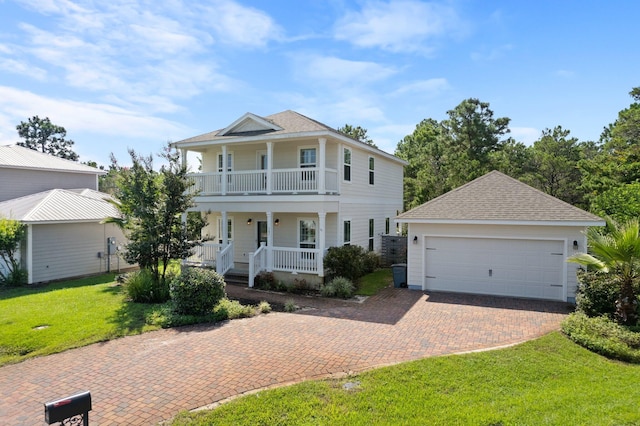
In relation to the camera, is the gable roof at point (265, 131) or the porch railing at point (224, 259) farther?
the porch railing at point (224, 259)

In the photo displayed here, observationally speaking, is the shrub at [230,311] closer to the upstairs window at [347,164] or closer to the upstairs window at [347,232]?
the upstairs window at [347,232]

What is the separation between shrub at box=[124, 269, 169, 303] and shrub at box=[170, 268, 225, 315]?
70.3 inches

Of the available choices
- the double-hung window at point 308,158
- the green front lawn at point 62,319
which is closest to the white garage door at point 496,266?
the double-hung window at point 308,158

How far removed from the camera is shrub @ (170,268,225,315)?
10586 millimetres

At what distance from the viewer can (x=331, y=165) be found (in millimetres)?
16422

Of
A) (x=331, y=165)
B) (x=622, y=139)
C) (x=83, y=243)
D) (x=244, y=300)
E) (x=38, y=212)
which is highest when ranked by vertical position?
(x=622, y=139)

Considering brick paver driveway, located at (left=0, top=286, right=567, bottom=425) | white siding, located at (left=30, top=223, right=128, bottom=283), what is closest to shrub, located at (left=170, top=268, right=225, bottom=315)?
brick paver driveway, located at (left=0, top=286, right=567, bottom=425)

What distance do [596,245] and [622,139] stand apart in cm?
1862

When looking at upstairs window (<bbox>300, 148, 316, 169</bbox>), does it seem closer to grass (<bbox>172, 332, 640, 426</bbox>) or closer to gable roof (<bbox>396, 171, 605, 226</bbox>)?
gable roof (<bbox>396, 171, 605, 226</bbox>)

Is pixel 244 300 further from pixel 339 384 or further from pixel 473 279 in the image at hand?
pixel 473 279

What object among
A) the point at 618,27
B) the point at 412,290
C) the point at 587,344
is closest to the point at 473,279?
the point at 412,290

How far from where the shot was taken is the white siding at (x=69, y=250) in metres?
16.2

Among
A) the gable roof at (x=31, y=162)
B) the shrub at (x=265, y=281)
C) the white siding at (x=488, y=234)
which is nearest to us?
the white siding at (x=488, y=234)

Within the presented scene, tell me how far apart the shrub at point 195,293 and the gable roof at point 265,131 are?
6856mm
